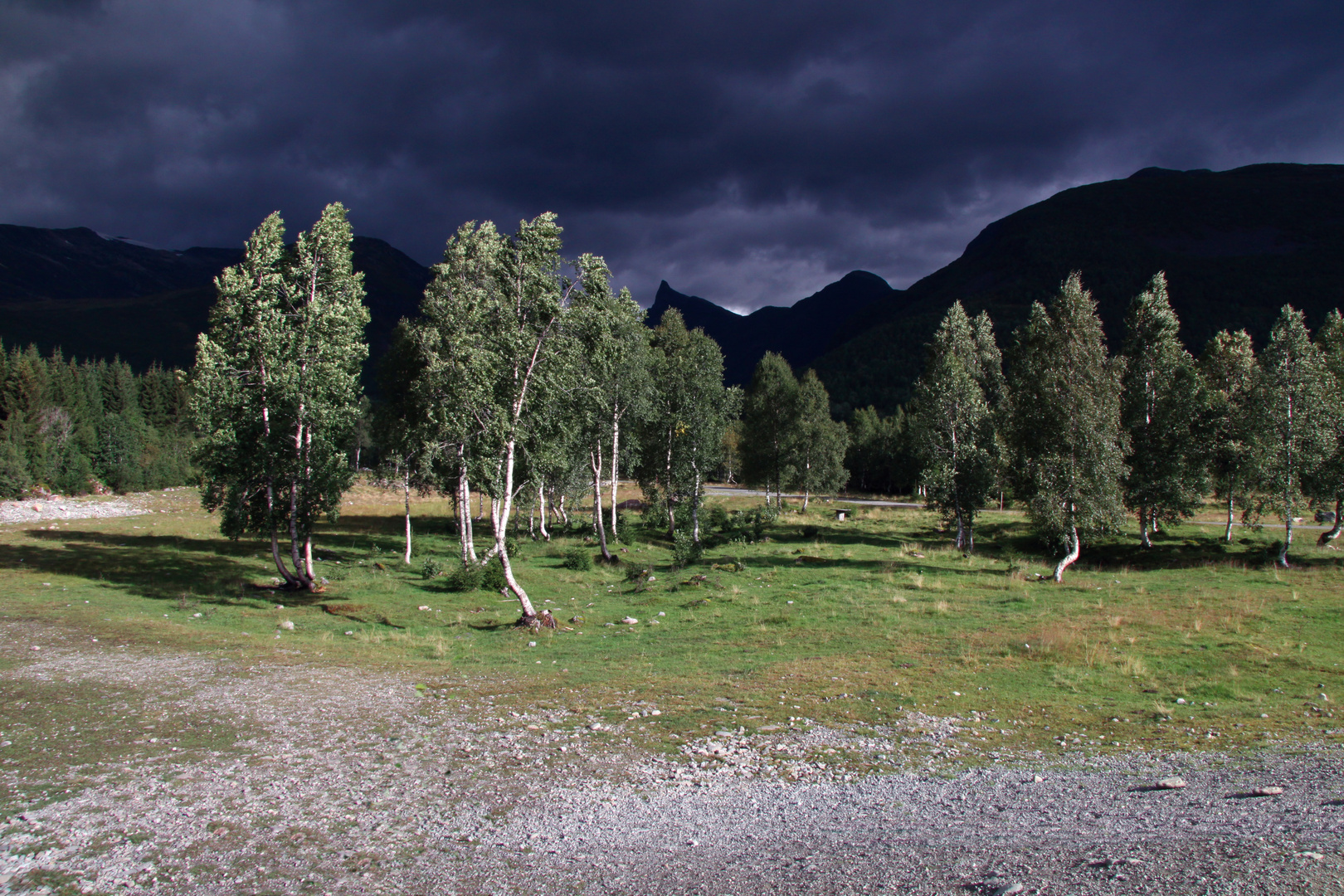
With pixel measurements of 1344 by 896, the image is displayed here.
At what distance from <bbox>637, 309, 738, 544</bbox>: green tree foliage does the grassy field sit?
8487mm

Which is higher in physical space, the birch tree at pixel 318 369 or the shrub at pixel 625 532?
the birch tree at pixel 318 369

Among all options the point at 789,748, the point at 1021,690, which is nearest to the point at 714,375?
the point at 1021,690

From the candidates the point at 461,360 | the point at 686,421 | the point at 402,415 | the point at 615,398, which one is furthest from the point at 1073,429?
the point at 402,415

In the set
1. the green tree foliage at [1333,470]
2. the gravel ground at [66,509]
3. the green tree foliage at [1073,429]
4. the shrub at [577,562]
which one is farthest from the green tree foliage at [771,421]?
the gravel ground at [66,509]

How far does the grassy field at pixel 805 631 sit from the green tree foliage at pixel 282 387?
11.7ft

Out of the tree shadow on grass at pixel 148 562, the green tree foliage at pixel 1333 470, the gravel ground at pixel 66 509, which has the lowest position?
the tree shadow on grass at pixel 148 562

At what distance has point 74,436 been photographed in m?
95.2

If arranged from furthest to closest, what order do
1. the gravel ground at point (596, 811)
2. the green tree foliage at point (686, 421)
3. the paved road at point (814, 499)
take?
the paved road at point (814, 499)
the green tree foliage at point (686, 421)
the gravel ground at point (596, 811)

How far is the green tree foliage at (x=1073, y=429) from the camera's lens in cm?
3397

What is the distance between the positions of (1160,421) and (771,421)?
31420 mm

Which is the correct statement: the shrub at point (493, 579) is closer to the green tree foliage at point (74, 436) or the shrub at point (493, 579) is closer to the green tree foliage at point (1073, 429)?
the green tree foliage at point (1073, 429)

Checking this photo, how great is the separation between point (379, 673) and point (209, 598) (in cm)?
1359

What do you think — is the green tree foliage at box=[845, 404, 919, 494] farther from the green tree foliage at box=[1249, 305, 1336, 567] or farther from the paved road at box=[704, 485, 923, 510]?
the green tree foliage at box=[1249, 305, 1336, 567]

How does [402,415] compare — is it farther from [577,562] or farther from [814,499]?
[814,499]
